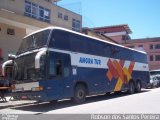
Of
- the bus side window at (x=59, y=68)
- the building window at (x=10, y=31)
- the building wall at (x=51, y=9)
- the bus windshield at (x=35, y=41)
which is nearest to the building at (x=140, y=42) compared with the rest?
the building wall at (x=51, y=9)

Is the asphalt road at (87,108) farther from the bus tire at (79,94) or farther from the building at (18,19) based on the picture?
the building at (18,19)

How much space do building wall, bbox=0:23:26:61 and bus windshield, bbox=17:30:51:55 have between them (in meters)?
9.79

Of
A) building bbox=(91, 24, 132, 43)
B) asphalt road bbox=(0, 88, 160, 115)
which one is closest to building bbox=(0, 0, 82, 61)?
asphalt road bbox=(0, 88, 160, 115)

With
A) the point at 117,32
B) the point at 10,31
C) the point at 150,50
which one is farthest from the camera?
the point at 117,32

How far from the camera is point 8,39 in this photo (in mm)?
23484

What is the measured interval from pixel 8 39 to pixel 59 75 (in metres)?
12.5

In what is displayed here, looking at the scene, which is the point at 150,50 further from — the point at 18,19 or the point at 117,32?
the point at 18,19

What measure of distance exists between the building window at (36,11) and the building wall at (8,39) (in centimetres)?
210

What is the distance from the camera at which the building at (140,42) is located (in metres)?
63.1

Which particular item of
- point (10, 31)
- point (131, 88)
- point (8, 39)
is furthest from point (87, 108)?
point (10, 31)

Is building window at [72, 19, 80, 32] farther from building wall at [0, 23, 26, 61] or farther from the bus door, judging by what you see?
the bus door

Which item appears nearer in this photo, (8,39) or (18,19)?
(18,19)

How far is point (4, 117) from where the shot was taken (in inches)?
383

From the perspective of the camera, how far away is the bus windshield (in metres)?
12.4
